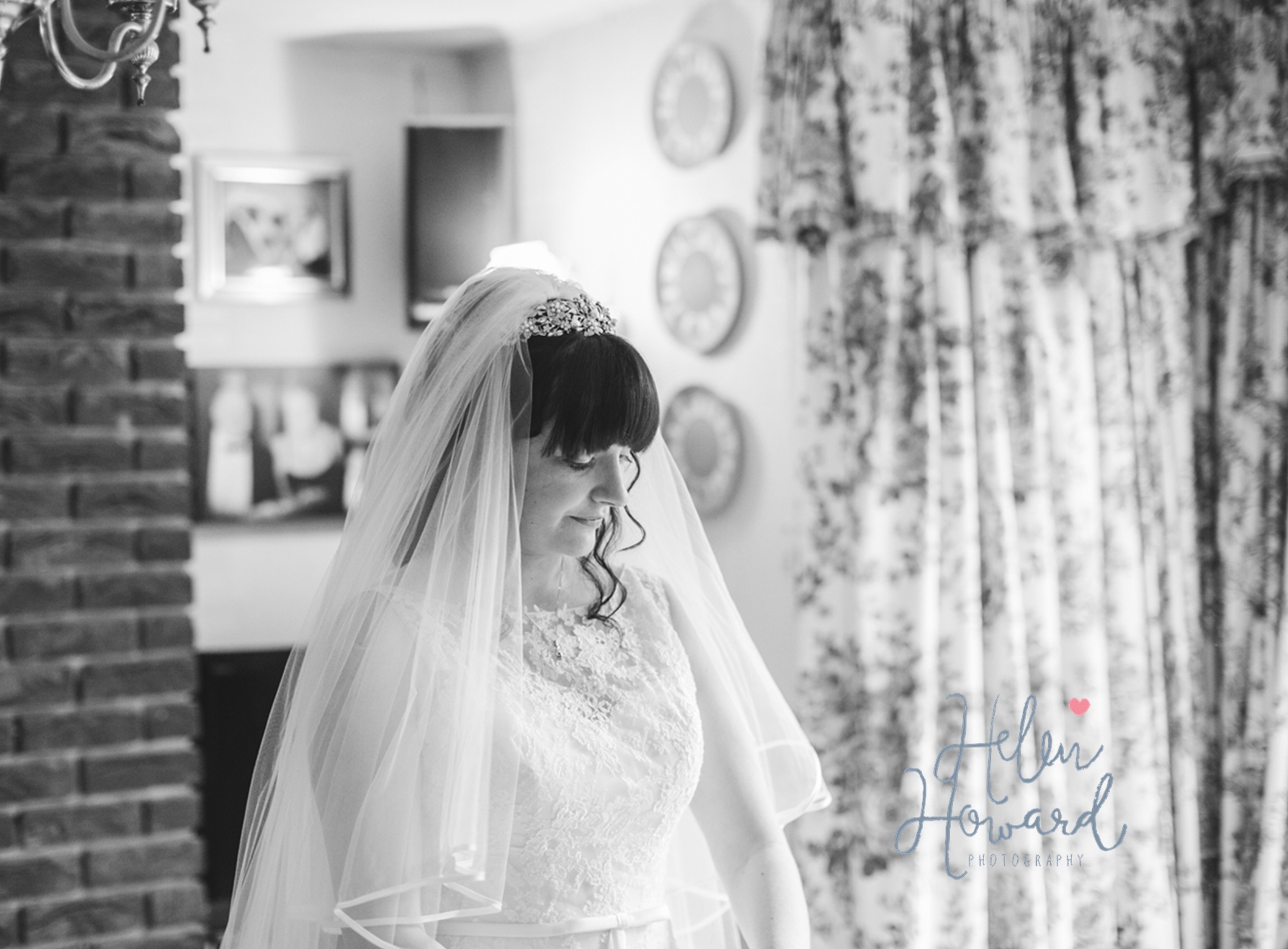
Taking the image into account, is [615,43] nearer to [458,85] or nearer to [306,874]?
[458,85]

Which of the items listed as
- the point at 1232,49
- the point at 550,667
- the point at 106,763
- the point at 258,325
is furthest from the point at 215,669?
the point at 1232,49

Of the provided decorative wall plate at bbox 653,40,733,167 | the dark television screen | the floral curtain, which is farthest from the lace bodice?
the dark television screen

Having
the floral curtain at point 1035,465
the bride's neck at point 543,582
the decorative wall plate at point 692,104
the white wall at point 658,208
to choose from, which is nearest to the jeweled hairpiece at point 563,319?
the bride's neck at point 543,582

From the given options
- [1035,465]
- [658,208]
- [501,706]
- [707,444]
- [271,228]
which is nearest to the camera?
[501,706]

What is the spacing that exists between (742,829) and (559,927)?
0.27m

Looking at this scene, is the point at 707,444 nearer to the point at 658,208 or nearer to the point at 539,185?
the point at 658,208

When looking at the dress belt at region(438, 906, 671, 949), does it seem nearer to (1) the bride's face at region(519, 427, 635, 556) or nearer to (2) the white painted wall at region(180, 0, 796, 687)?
(1) the bride's face at region(519, 427, 635, 556)

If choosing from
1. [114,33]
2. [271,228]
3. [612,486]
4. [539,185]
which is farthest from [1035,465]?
[271,228]

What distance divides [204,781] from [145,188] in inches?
102

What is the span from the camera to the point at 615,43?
14.6 ft

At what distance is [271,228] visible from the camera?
15.8 feet

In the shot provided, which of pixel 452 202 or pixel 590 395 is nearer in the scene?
pixel 590 395

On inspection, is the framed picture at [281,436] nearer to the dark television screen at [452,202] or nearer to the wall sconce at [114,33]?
the dark television screen at [452,202]

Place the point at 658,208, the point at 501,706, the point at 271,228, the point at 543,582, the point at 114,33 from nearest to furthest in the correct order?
the point at 114,33
the point at 501,706
the point at 543,582
the point at 658,208
the point at 271,228
